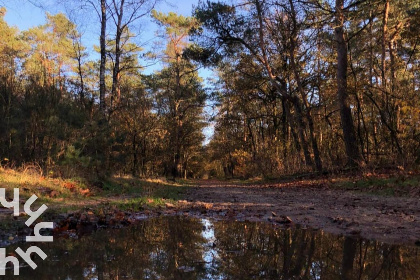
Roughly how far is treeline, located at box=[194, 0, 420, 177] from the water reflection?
9.61 meters

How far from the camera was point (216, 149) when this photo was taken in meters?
42.9

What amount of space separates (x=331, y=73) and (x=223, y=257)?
19301 millimetres

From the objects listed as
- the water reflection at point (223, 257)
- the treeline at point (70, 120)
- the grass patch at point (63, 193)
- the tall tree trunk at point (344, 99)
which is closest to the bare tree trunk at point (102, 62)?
the treeline at point (70, 120)

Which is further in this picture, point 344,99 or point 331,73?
point 331,73

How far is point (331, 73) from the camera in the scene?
1997 cm

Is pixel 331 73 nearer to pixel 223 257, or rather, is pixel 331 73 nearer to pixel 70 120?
pixel 70 120

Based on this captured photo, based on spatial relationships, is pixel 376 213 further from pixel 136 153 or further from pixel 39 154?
pixel 136 153

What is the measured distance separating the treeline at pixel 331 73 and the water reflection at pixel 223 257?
961cm

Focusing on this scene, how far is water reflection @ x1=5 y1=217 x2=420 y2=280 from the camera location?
279 centimetres

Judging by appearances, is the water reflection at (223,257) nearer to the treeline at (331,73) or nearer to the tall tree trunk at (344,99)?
the treeline at (331,73)

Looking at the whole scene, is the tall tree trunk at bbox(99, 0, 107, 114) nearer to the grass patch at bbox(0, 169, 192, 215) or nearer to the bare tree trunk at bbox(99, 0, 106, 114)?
the bare tree trunk at bbox(99, 0, 106, 114)

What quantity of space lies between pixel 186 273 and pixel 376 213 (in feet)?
15.0

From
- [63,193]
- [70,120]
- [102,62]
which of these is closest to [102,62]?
[102,62]

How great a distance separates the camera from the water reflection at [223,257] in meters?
2.79
